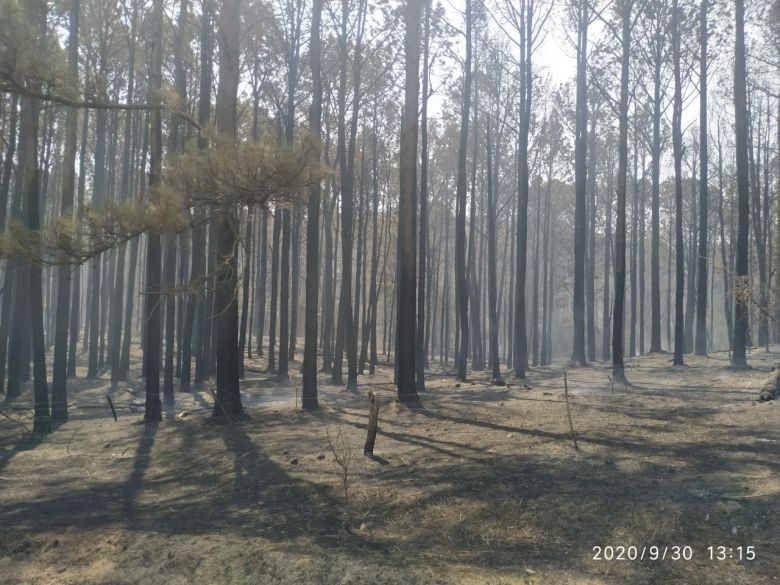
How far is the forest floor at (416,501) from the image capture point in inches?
185

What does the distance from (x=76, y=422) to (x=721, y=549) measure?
14145 millimetres

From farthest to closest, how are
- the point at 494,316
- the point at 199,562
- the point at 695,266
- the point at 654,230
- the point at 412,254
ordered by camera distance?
the point at 695,266 → the point at 654,230 → the point at 494,316 → the point at 412,254 → the point at 199,562

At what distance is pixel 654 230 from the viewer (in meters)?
27.1

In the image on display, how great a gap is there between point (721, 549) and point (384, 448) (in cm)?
508

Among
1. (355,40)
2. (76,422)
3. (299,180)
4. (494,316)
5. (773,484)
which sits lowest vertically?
(76,422)

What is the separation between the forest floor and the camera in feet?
15.4

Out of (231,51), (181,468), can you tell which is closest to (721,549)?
(181,468)

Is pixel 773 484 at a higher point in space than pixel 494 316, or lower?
lower

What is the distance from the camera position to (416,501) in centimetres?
614

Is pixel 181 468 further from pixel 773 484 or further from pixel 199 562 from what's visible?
pixel 773 484

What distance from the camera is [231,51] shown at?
38.6 feet

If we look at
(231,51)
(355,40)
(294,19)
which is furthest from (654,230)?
(231,51)

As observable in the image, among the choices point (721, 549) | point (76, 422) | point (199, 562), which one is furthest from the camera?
point (76, 422)

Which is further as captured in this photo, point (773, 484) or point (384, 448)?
point (384, 448)
